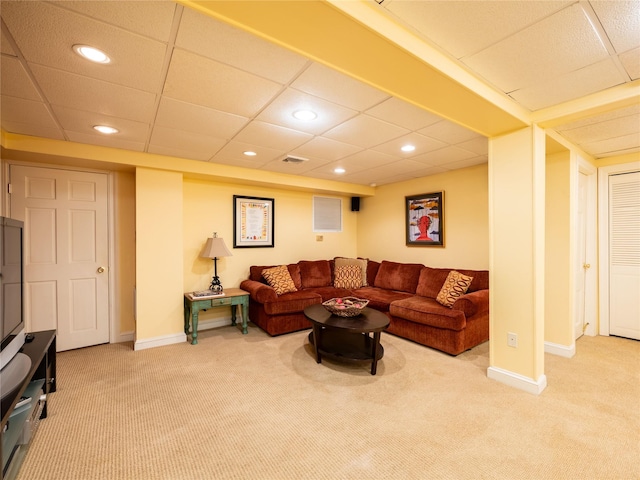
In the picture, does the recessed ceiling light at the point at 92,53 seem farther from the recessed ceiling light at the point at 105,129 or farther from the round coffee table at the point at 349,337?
the round coffee table at the point at 349,337

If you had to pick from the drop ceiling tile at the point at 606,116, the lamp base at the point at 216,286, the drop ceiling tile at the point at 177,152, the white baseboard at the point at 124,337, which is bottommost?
the white baseboard at the point at 124,337

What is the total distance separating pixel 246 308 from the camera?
391cm

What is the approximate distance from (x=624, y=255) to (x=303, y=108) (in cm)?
429

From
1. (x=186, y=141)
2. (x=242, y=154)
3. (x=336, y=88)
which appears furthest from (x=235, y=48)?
(x=242, y=154)

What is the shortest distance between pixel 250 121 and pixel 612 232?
4547mm

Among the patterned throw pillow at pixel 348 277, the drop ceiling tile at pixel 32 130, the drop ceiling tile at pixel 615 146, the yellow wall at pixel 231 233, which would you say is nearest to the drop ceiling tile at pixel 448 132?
the drop ceiling tile at pixel 615 146

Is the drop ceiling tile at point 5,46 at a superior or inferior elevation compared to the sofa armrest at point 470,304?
superior

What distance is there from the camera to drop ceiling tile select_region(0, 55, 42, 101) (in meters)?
1.58

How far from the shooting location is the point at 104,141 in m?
2.86

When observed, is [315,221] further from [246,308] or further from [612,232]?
[612,232]

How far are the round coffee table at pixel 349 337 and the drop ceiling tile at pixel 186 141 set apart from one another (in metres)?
2.07

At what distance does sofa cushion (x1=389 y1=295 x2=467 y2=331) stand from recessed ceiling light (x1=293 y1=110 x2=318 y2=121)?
2.43 meters

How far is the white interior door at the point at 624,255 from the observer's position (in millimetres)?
3422

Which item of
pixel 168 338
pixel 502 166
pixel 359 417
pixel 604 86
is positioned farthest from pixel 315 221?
pixel 604 86
